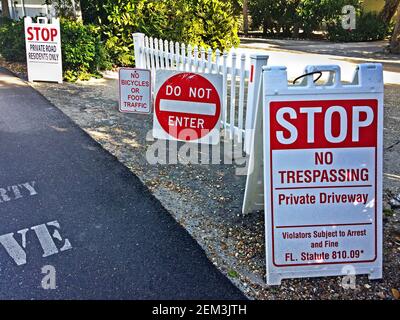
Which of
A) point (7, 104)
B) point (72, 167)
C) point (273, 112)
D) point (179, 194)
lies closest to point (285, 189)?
point (273, 112)

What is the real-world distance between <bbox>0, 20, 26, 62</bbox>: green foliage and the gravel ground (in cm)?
509

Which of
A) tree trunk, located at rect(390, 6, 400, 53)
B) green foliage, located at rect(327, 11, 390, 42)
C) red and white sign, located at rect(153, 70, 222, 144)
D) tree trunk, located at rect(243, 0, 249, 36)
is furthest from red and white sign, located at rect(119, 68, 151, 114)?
tree trunk, located at rect(243, 0, 249, 36)

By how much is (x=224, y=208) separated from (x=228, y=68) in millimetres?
2264

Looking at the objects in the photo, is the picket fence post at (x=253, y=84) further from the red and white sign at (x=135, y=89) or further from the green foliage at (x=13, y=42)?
the green foliage at (x=13, y=42)

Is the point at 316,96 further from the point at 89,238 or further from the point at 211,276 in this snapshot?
the point at 89,238

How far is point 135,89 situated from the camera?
5.85 meters

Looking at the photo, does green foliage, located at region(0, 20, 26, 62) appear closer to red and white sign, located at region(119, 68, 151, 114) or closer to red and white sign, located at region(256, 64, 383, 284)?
red and white sign, located at region(119, 68, 151, 114)

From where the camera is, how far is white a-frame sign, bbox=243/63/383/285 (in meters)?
2.78

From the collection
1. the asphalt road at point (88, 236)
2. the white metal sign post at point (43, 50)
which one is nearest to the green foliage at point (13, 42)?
the white metal sign post at point (43, 50)

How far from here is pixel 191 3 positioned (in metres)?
10.6

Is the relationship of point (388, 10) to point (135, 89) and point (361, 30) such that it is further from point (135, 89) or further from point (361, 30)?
point (135, 89)

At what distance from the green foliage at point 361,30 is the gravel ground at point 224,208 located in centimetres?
1569

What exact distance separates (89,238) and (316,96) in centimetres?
212

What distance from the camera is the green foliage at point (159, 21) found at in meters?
10.4
